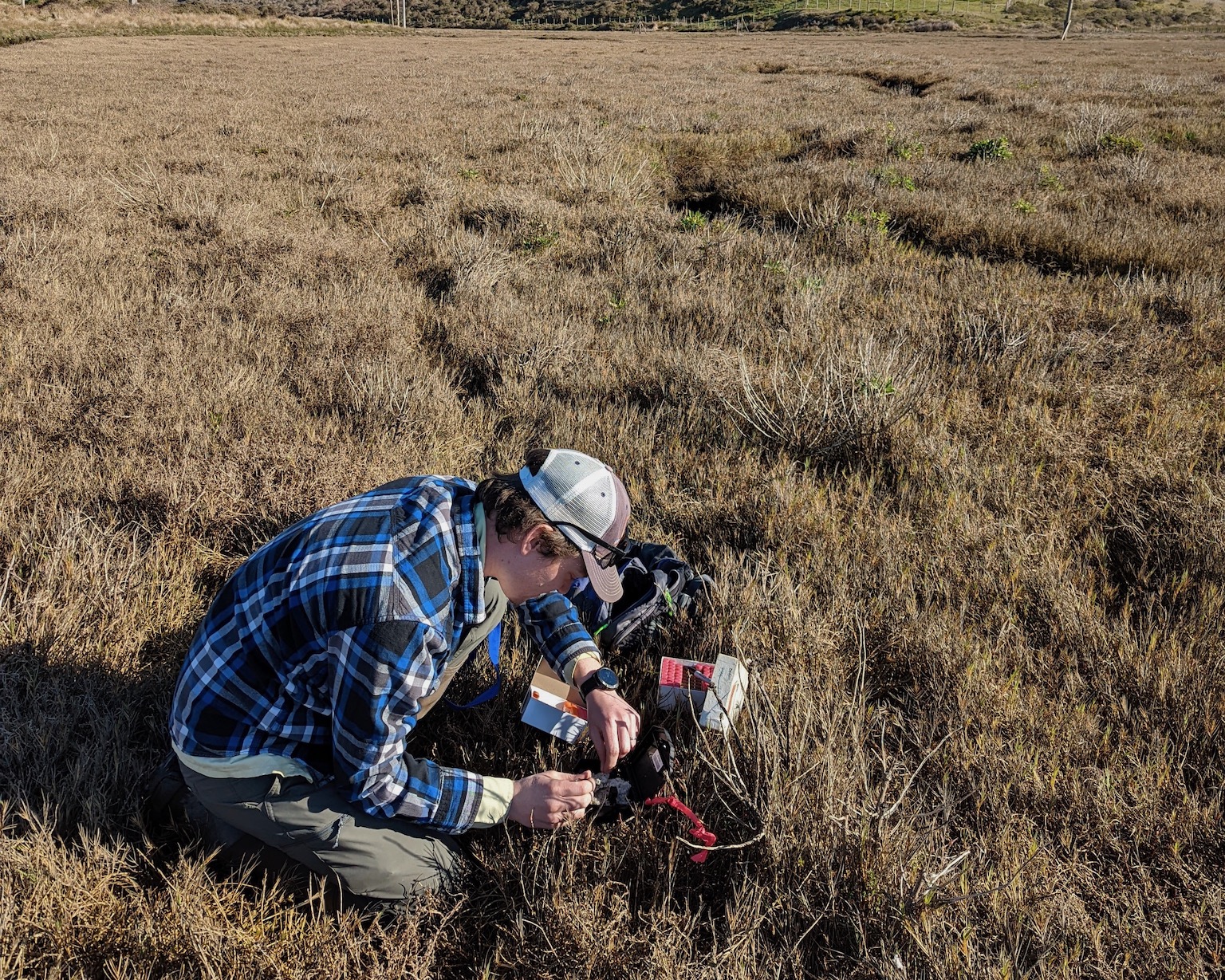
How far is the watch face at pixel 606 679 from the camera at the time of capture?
89.0 inches

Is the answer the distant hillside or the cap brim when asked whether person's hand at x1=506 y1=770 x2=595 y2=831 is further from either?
the distant hillside

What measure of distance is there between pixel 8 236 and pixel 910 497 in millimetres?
7972

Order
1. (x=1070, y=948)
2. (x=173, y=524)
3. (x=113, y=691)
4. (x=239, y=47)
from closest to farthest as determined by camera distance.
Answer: (x=1070, y=948) < (x=113, y=691) < (x=173, y=524) < (x=239, y=47)

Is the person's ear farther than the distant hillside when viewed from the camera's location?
No

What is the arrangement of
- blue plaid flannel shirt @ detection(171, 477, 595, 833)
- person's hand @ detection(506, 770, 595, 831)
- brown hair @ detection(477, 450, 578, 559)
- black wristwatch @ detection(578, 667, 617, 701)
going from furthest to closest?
1. black wristwatch @ detection(578, 667, 617, 701)
2. person's hand @ detection(506, 770, 595, 831)
3. brown hair @ detection(477, 450, 578, 559)
4. blue plaid flannel shirt @ detection(171, 477, 595, 833)

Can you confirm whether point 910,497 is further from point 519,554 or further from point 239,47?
point 239,47

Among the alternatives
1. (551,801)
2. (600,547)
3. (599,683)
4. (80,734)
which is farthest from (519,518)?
(80,734)

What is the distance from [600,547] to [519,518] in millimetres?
224

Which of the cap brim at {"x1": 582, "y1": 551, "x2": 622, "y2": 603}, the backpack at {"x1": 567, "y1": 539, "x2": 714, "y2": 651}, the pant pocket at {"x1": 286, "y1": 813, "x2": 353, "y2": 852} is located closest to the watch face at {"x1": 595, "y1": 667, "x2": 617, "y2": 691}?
the cap brim at {"x1": 582, "y1": 551, "x2": 622, "y2": 603}

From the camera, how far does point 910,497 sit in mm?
3619

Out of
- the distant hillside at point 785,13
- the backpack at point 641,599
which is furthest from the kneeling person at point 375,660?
the distant hillside at point 785,13

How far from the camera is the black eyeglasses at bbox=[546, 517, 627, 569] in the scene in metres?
1.84

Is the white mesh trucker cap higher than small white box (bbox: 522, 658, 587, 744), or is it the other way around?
the white mesh trucker cap

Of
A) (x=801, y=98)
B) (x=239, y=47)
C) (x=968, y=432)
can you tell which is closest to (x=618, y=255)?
(x=968, y=432)
